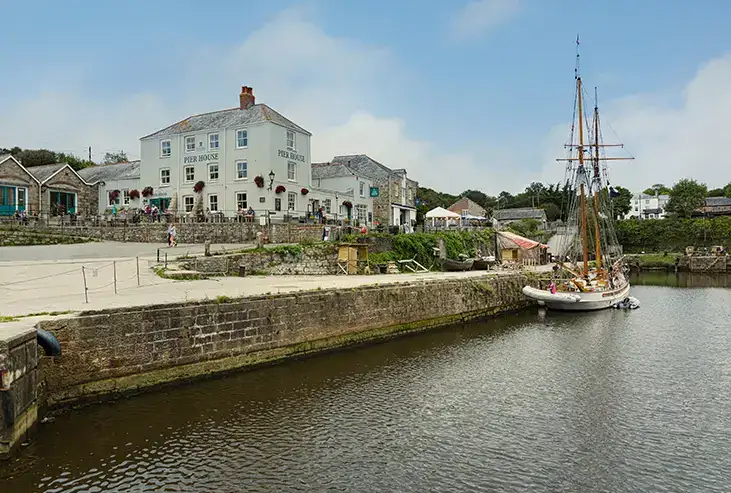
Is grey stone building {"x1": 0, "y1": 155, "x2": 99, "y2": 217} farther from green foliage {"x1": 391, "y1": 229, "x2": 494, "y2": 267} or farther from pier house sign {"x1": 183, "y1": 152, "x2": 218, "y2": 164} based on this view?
green foliage {"x1": 391, "y1": 229, "x2": 494, "y2": 267}

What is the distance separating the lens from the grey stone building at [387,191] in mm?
47469

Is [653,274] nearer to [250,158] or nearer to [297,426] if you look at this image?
[250,158]

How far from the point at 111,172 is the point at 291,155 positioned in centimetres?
1867

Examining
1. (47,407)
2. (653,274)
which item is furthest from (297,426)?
(653,274)

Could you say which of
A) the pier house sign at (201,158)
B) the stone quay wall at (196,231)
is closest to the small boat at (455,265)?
the stone quay wall at (196,231)

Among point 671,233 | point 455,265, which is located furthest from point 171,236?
point 671,233

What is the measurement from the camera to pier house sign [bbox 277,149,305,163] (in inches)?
1348

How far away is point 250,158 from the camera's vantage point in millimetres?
33906

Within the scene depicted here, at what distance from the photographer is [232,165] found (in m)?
34.6

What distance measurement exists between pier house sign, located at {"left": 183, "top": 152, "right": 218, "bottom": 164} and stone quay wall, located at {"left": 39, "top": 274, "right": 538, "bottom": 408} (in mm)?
20329

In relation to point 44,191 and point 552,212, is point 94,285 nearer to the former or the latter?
point 44,191

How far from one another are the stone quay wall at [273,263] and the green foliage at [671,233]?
59436mm

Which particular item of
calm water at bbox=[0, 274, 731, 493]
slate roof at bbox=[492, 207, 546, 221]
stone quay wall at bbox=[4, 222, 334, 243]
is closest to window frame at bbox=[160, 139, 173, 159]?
stone quay wall at bbox=[4, 222, 334, 243]

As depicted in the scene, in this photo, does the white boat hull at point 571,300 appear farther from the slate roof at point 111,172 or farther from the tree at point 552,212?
the tree at point 552,212
